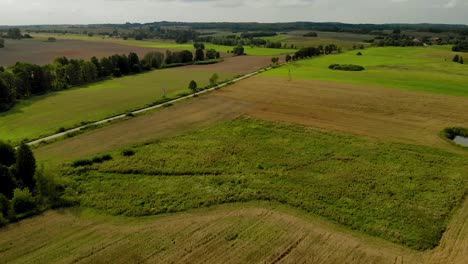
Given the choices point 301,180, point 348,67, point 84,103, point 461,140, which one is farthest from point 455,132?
point 84,103

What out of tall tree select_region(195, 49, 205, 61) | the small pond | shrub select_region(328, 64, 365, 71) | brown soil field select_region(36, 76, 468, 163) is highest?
tall tree select_region(195, 49, 205, 61)

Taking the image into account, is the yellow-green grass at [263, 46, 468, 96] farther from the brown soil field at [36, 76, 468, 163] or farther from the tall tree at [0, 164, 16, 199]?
the tall tree at [0, 164, 16, 199]

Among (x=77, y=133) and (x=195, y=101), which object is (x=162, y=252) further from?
(x=195, y=101)

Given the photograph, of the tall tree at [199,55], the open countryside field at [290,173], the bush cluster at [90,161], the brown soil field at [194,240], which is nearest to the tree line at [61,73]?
the tall tree at [199,55]

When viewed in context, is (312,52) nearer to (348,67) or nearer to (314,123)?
(348,67)

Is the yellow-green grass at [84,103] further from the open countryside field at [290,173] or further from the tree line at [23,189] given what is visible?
the tree line at [23,189]

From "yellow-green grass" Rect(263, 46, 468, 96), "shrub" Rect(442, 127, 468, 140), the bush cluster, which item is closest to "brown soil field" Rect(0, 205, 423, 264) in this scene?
the bush cluster
